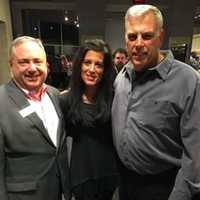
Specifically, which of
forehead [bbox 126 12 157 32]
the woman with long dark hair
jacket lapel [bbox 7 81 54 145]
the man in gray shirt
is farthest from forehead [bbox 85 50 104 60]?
jacket lapel [bbox 7 81 54 145]

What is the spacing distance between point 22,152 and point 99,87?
66 centimetres

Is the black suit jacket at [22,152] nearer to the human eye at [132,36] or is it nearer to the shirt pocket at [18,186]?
the shirt pocket at [18,186]

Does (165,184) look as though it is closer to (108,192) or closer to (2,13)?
(108,192)

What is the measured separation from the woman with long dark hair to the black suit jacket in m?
0.22

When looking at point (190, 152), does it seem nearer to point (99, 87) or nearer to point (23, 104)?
point (99, 87)

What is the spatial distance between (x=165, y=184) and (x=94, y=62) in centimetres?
86

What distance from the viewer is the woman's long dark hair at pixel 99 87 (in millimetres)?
1538

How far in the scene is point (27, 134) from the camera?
4.17ft

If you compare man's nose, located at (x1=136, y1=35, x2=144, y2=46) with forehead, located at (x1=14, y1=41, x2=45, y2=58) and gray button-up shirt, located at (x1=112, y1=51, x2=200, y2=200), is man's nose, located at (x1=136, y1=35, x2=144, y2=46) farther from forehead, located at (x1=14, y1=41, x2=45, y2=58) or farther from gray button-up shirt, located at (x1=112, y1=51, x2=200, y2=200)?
forehead, located at (x1=14, y1=41, x2=45, y2=58)

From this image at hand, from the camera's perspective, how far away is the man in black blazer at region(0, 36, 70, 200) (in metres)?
1.26

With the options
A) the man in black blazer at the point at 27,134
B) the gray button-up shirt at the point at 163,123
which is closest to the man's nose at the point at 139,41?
the gray button-up shirt at the point at 163,123

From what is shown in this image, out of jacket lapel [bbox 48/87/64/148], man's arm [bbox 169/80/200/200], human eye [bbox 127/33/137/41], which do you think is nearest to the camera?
man's arm [bbox 169/80/200/200]

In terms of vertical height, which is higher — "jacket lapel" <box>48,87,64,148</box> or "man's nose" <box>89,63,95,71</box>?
"man's nose" <box>89,63,95,71</box>

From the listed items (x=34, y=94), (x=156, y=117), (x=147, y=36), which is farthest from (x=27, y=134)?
(x=147, y=36)
